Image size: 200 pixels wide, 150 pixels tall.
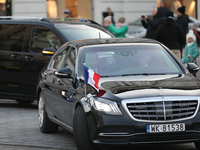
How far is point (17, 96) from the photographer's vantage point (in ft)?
37.4

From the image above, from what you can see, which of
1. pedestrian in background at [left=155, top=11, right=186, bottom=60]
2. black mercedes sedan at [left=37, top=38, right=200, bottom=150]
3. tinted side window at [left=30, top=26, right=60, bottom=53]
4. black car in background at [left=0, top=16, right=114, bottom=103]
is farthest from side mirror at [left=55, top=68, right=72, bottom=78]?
pedestrian in background at [left=155, top=11, right=186, bottom=60]

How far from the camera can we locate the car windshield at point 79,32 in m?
11.1

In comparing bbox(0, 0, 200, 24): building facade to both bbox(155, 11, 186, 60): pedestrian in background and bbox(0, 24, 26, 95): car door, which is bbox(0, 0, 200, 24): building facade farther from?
bbox(0, 24, 26, 95): car door

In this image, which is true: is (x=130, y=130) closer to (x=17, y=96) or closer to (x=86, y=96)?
(x=86, y=96)

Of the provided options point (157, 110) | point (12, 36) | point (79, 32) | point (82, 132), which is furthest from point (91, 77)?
point (12, 36)

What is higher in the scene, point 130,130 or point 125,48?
point 125,48

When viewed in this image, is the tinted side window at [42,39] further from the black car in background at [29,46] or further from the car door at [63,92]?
the car door at [63,92]


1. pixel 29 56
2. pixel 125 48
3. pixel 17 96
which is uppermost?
pixel 125 48

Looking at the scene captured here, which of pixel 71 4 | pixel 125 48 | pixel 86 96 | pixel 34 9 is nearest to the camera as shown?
pixel 86 96

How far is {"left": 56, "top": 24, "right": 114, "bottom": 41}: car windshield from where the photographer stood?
11148mm

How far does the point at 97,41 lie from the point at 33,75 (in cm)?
375

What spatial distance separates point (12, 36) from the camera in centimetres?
1179

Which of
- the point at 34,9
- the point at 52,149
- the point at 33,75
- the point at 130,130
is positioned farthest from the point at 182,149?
the point at 34,9

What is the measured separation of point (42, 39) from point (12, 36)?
0.80 m
